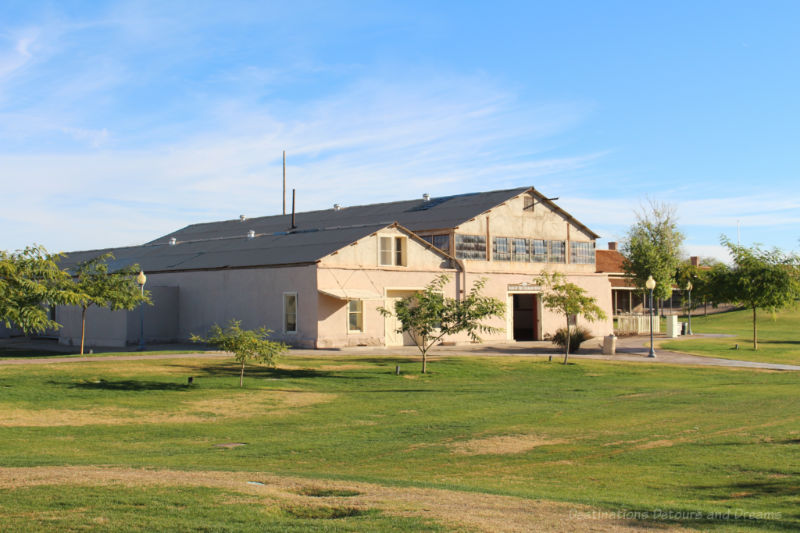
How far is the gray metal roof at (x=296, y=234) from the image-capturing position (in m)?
37.1

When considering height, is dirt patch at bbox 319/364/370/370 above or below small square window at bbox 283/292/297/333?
below

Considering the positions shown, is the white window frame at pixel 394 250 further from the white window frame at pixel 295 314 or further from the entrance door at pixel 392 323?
the white window frame at pixel 295 314

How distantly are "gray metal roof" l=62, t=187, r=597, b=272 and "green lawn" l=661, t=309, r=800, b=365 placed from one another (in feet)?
35.5

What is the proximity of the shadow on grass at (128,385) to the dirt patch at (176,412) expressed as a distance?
2.04 metres

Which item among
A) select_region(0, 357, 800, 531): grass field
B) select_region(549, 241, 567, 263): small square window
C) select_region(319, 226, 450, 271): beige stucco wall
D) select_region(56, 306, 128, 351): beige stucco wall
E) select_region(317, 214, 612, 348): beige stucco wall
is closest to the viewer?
select_region(0, 357, 800, 531): grass field

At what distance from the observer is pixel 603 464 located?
13.6 metres

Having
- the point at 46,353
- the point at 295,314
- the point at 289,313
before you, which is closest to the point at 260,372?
the point at 295,314

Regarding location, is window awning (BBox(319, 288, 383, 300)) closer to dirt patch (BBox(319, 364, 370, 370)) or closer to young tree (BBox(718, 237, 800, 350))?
dirt patch (BBox(319, 364, 370, 370))

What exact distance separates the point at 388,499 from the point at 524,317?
132ft

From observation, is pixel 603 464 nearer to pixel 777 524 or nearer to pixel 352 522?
pixel 777 524

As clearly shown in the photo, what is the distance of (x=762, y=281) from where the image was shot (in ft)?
137

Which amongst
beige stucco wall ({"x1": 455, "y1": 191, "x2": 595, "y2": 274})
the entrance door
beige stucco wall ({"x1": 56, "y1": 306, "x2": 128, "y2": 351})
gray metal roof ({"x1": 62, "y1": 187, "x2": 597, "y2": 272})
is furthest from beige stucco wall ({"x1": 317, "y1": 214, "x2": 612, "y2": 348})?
beige stucco wall ({"x1": 56, "y1": 306, "x2": 128, "y2": 351})

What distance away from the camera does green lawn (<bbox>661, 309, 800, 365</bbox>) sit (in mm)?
38156

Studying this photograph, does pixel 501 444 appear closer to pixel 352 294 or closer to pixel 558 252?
pixel 352 294
